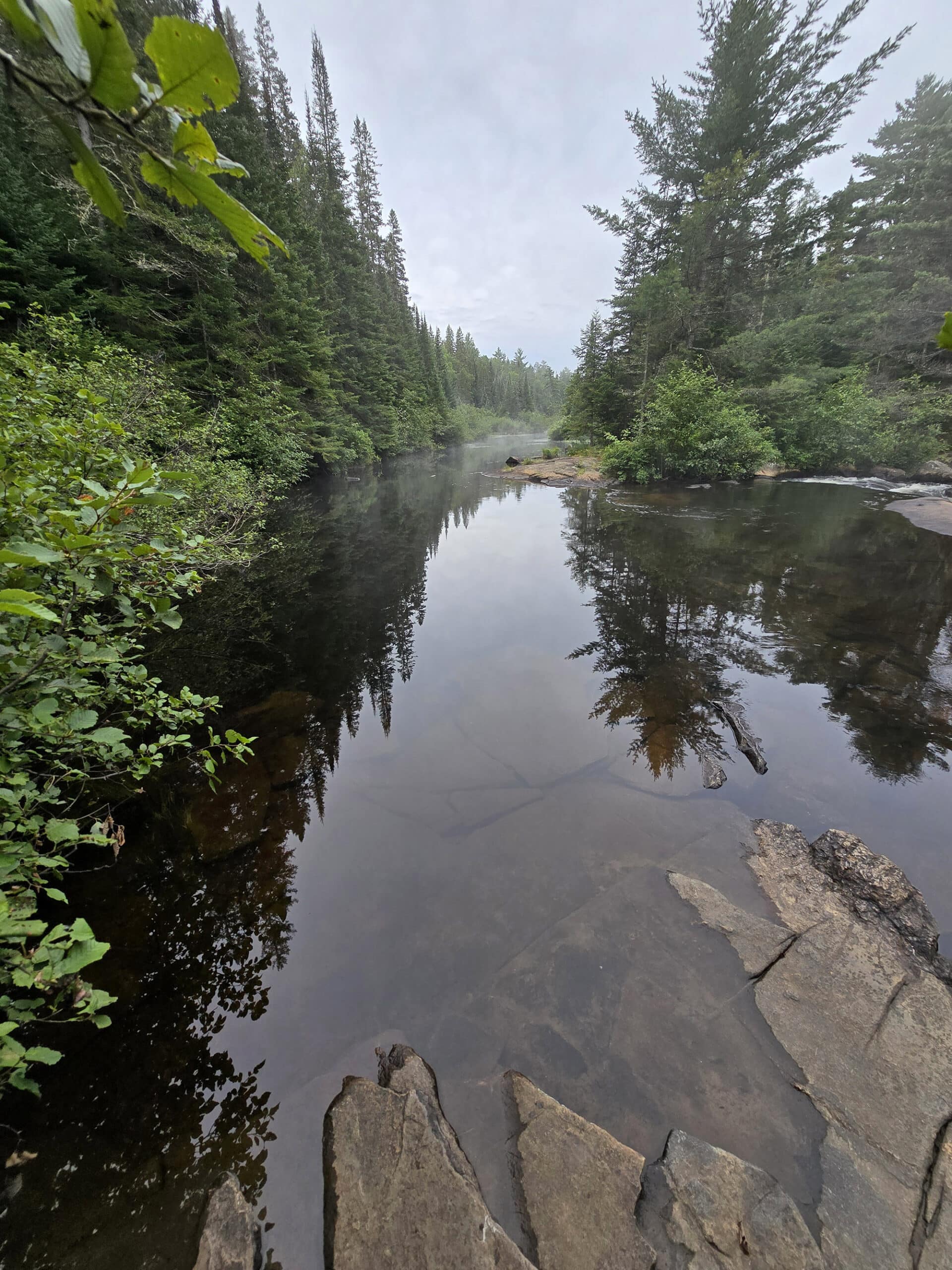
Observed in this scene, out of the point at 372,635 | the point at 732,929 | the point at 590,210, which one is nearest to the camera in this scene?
the point at 732,929

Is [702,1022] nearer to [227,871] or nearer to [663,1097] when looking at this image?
[663,1097]

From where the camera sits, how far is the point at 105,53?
0.73m

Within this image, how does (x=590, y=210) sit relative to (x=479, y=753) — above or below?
above

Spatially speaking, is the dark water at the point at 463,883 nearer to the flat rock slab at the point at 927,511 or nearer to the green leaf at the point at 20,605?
the green leaf at the point at 20,605

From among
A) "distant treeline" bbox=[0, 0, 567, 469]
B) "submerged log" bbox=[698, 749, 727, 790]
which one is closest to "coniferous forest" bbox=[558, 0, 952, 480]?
"distant treeline" bbox=[0, 0, 567, 469]

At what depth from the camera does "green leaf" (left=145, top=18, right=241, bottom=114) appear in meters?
0.71

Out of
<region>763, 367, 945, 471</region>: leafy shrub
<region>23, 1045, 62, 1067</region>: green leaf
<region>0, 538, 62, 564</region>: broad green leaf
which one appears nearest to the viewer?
<region>0, 538, 62, 564</region>: broad green leaf

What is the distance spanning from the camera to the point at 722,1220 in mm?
2146

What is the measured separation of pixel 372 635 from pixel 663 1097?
652 cm

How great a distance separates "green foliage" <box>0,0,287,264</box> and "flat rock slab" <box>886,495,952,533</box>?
1802 centimetres

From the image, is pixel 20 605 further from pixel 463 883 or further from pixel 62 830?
pixel 463 883

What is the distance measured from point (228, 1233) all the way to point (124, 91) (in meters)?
3.70

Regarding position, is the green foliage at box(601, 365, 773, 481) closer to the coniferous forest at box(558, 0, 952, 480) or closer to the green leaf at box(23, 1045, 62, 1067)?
the coniferous forest at box(558, 0, 952, 480)

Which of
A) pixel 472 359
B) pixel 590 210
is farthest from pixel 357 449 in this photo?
pixel 472 359
